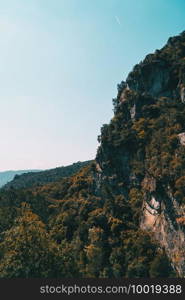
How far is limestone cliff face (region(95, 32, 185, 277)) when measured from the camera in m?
75.8

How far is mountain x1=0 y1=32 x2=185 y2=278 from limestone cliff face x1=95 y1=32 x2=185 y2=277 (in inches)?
9.1

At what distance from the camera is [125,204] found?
3794 inches

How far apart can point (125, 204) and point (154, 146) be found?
18.0 m

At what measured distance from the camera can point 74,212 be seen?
99.9 m

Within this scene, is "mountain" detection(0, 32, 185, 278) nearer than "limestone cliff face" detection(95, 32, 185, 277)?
Yes

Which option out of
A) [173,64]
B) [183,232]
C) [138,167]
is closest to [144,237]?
[183,232]

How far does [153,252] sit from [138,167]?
27077 millimetres

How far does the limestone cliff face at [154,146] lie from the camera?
7575 centimetres

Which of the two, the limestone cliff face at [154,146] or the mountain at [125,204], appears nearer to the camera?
the mountain at [125,204]

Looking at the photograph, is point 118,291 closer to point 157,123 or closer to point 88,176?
point 157,123

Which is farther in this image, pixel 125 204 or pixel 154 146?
pixel 125 204

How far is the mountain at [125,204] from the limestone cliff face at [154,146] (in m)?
0.23

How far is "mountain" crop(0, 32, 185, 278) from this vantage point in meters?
52.3

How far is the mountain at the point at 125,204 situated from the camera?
52.3 m
